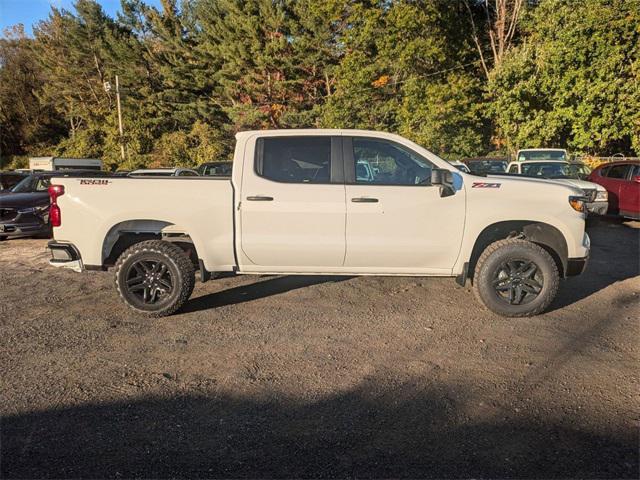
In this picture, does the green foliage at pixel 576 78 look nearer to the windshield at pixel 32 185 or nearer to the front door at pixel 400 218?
the front door at pixel 400 218

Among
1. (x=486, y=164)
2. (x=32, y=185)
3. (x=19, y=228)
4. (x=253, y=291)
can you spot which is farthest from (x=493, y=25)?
(x=253, y=291)

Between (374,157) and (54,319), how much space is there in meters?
3.91

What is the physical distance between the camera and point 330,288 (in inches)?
249

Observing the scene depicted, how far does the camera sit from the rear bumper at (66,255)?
518cm

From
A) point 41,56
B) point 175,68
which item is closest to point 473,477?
point 175,68

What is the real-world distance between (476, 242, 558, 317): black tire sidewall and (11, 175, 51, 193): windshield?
1055 centimetres

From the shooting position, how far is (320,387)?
3.59 m

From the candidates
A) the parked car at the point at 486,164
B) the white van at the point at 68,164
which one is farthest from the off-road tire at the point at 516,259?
the white van at the point at 68,164

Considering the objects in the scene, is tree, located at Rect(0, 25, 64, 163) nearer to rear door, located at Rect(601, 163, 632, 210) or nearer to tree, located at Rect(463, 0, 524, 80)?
tree, located at Rect(463, 0, 524, 80)

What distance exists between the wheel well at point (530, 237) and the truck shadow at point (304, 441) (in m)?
2.40

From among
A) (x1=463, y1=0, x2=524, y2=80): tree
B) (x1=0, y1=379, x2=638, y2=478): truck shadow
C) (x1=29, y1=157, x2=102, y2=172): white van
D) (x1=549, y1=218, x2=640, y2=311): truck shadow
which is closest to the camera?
(x1=0, y1=379, x2=638, y2=478): truck shadow

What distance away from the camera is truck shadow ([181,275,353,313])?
573 cm

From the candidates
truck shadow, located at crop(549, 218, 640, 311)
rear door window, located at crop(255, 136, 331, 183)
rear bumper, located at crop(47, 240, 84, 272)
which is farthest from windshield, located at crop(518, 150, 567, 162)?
rear bumper, located at crop(47, 240, 84, 272)

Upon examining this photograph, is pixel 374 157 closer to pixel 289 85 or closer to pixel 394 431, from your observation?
pixel 394 431
